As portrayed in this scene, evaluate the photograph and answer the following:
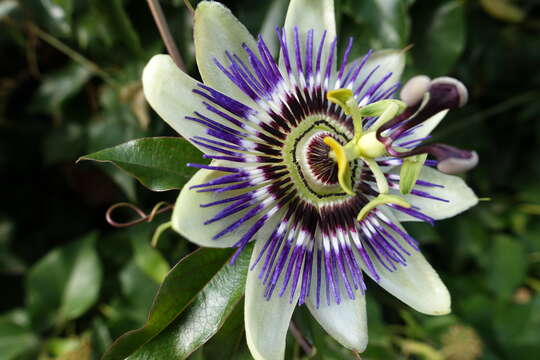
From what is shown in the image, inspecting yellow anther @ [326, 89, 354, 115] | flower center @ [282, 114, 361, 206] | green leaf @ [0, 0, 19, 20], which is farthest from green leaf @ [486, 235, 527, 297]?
green leaf @ [0, 0, 19, 20]

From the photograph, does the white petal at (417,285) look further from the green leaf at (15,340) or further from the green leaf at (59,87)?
the green leaf at (15,340)

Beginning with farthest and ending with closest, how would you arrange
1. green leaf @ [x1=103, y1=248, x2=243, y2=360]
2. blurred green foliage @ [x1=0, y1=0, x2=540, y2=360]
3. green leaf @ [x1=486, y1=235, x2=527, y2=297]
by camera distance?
green leaf @ [x1=486, y1=235, x2=527, y2=297]
blurred green foliage @ [x1=0, y1=0, x2=540, y2=360]
green leaf @ [x1=103, y1=248, x2=243, y2=360]

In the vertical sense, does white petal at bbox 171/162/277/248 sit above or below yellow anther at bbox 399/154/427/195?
above

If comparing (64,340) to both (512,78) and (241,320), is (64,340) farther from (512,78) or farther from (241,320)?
(512,78)

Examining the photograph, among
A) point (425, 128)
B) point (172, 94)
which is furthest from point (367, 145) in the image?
point (172, 94)

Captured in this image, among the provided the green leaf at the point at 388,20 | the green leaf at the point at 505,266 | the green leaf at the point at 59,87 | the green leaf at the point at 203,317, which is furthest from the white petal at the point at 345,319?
the green leaf at the point at 505,266

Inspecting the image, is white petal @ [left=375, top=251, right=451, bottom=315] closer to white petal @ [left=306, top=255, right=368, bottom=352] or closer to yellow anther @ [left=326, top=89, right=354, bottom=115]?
white petal @ [left=306, top=255, right=368, bottom=352]

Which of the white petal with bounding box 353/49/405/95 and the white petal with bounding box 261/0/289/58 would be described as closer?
the white petal with bounding box 353/49/405/95
